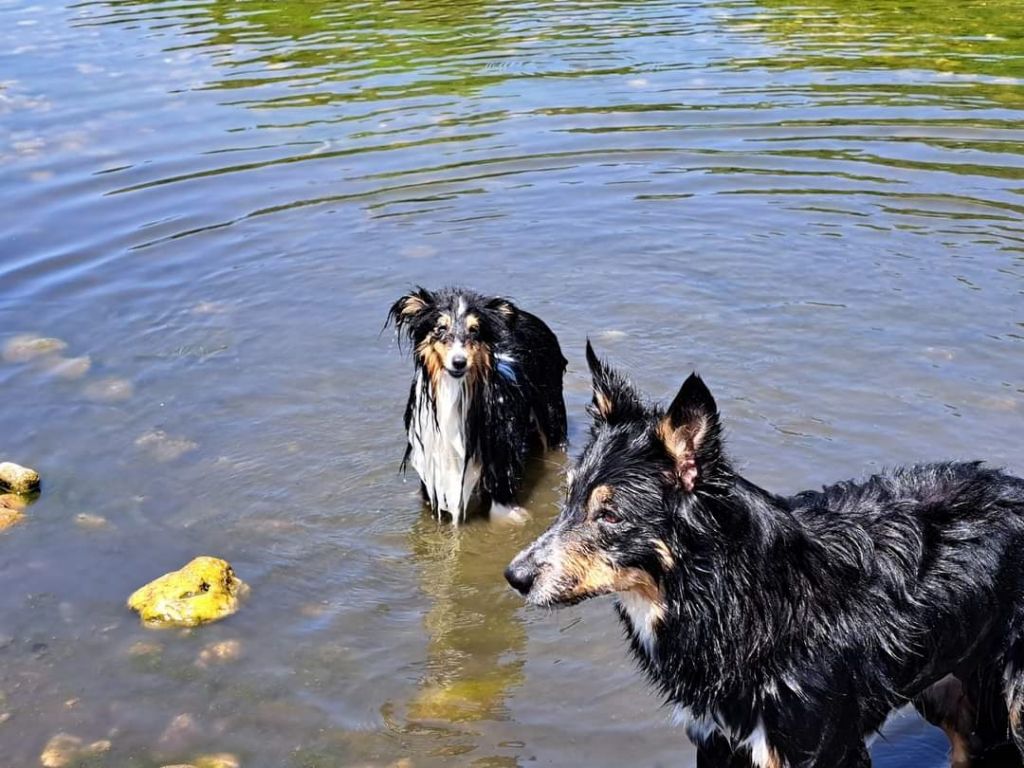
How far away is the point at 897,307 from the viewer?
9.98 metres

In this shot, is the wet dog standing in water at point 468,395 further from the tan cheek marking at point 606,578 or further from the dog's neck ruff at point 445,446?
the tan cheek marking at point 606,578

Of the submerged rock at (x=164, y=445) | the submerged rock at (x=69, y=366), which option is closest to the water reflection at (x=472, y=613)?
the submerged rock at (x=164, y=445)

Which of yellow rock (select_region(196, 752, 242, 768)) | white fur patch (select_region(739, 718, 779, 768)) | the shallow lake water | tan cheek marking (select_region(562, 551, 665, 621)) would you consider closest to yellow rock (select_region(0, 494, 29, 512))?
the shallow lake water

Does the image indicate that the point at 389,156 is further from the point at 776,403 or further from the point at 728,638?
the point at 728,638

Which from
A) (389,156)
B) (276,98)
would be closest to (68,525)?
(389,156)

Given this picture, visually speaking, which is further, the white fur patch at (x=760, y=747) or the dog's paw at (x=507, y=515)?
the dog's paw at (x=507, y=515)

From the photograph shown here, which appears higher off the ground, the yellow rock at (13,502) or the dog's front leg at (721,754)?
the dog's front leg at (721,754)

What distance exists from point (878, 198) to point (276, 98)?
26.3 ft

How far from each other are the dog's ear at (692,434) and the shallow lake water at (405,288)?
1856 mm

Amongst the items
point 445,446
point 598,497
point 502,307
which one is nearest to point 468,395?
point 445,446

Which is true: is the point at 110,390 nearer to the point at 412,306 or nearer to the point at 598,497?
the point at 412,306

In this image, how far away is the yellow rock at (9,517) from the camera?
7777mm

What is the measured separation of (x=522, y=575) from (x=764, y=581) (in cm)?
89

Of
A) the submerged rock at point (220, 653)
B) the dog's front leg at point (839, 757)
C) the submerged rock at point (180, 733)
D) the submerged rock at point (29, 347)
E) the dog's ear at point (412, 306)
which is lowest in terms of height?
the submerged rock at point (220, 653)
